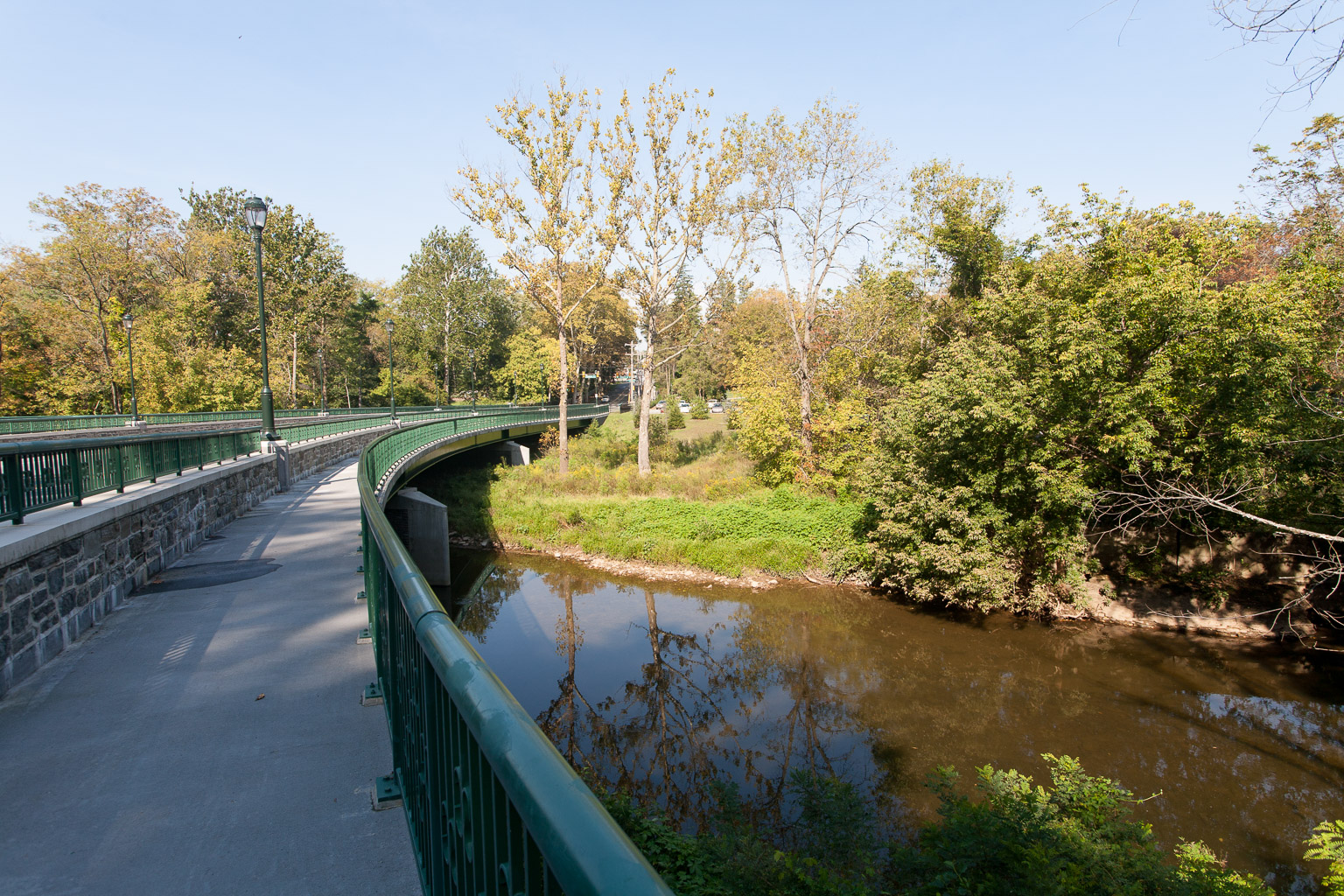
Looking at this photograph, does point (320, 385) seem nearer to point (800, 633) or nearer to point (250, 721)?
point (800, 633)

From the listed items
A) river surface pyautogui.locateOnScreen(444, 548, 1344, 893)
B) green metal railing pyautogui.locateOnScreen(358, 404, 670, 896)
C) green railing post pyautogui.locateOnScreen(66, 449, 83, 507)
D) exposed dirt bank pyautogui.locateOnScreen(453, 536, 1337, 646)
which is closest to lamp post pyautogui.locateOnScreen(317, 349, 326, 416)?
river surface pyautogui.locateOnScreen(444, 548, 1344, 893)

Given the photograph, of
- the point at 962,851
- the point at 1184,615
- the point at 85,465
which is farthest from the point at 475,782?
the point at 1184,615

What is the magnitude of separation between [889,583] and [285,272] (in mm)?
48174

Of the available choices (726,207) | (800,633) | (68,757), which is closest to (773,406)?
(726,207)

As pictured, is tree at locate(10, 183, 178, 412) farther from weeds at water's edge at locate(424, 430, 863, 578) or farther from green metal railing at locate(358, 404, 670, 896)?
green metal railing at locate(358, 404, 670, 896)

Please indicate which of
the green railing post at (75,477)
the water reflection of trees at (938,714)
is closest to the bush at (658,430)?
the water reflection of trees at (938,714)

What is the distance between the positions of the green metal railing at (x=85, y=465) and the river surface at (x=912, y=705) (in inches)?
273

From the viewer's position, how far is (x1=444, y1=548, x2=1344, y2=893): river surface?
10.5 meters

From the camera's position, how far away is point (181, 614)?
272 inches

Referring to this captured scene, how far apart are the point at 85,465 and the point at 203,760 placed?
19.2 feet

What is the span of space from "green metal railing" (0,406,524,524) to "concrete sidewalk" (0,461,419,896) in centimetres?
139

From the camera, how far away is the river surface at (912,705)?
34.4 ft

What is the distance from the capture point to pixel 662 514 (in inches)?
978

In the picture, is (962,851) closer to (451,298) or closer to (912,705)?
(912,705)
